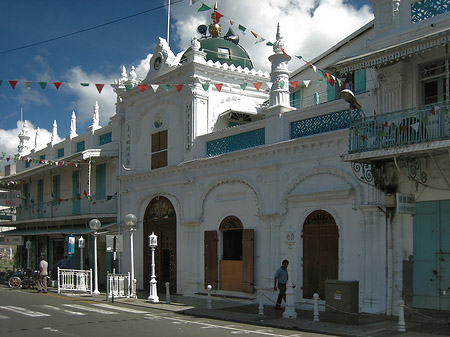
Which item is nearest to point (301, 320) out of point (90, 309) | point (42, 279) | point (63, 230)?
point (90, 309)

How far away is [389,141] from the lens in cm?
1298

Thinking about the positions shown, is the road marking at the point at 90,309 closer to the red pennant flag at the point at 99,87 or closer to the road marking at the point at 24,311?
the road marking at the point at 24,311

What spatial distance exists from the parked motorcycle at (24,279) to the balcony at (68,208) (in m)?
3.66

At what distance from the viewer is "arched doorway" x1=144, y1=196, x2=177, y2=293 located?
2191cm

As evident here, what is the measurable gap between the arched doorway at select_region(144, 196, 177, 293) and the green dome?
20.5ft

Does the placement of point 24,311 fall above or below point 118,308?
above

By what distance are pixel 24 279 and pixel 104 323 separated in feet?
41.9

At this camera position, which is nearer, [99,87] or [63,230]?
[99,87]

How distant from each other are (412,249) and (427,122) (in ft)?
10.9

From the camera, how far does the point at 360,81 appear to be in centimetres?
1565

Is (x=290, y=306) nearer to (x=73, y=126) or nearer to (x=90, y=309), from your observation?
(x=90, y=309)

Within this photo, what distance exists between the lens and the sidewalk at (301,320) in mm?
12023

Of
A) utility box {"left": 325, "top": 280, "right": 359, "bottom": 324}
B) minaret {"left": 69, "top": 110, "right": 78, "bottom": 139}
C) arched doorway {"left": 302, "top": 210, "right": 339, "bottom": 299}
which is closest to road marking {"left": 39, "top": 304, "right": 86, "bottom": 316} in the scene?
arched doorway {"left": 302, "top": 210, "right": 339, "bottom": 299}

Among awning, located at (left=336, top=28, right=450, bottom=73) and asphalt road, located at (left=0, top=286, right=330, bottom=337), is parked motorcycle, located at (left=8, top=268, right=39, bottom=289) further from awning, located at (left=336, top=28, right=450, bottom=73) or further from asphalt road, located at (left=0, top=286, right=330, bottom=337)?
awning, located at (left=336, top=28, right=450, bottom=73)
